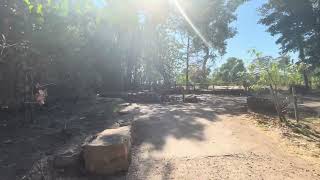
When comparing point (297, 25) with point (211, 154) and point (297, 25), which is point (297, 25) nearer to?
point (297, 25)

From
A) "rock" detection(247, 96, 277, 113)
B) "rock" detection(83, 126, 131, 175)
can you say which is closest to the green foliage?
"rock" detection(247, 96, 277, 113)

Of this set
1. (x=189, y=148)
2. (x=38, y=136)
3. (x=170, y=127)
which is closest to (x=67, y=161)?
(x=189, y=148)

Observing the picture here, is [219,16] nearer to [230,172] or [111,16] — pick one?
[111,16]

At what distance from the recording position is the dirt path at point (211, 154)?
26.1 feet

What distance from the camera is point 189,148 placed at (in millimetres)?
10141

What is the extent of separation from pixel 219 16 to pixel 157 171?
40.4 m

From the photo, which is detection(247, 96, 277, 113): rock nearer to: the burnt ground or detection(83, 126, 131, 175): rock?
the burnt ground

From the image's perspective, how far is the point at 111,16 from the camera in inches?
1211

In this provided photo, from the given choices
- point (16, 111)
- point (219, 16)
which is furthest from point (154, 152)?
point (219, 16)

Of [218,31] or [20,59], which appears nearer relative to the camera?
[20,59]

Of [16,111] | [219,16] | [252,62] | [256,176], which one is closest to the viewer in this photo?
[256,176]

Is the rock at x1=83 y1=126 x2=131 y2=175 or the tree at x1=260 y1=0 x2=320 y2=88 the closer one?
the rock at x1=83 y1=126 x2=131 y2=175

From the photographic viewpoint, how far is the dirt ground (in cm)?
809

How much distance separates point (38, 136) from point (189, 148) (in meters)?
5.46
